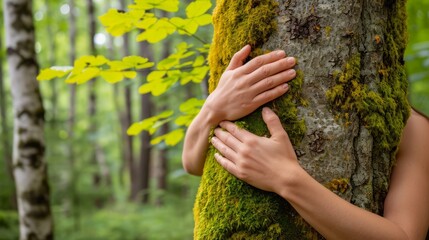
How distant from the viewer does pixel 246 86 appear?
162 centimetres

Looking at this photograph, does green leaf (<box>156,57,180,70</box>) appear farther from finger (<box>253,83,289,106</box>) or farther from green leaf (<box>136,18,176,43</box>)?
finger (<box>253,83,289,106</box>)

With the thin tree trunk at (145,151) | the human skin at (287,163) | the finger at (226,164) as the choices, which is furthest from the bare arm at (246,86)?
the thin tree trunk at (145,151)

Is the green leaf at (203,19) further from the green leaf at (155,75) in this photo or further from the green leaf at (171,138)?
the green leaf at (171,138)

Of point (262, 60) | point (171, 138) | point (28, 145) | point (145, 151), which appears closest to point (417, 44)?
point (171, 138)

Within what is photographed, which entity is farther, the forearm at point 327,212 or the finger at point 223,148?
the finger at point 223,148

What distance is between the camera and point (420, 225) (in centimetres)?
160

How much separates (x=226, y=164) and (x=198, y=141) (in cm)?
24

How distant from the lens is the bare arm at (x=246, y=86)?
1579 millimetres

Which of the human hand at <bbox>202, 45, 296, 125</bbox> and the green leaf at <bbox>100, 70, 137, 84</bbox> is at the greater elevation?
the human hand at <bbox>202, 45, 296, 125</bbox>

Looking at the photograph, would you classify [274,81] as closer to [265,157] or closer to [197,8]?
[265,157]

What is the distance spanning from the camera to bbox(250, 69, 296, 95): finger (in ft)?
5.14

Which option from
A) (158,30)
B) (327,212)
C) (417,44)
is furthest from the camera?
(417,44)

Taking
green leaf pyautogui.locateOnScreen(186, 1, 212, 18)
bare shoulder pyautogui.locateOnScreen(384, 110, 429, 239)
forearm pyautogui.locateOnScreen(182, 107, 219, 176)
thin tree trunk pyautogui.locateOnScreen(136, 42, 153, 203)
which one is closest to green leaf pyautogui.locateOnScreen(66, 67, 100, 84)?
green leaf pyautogui.locateOnScreen(186, 1, 212, 18)

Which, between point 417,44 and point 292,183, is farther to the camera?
point 417,44
